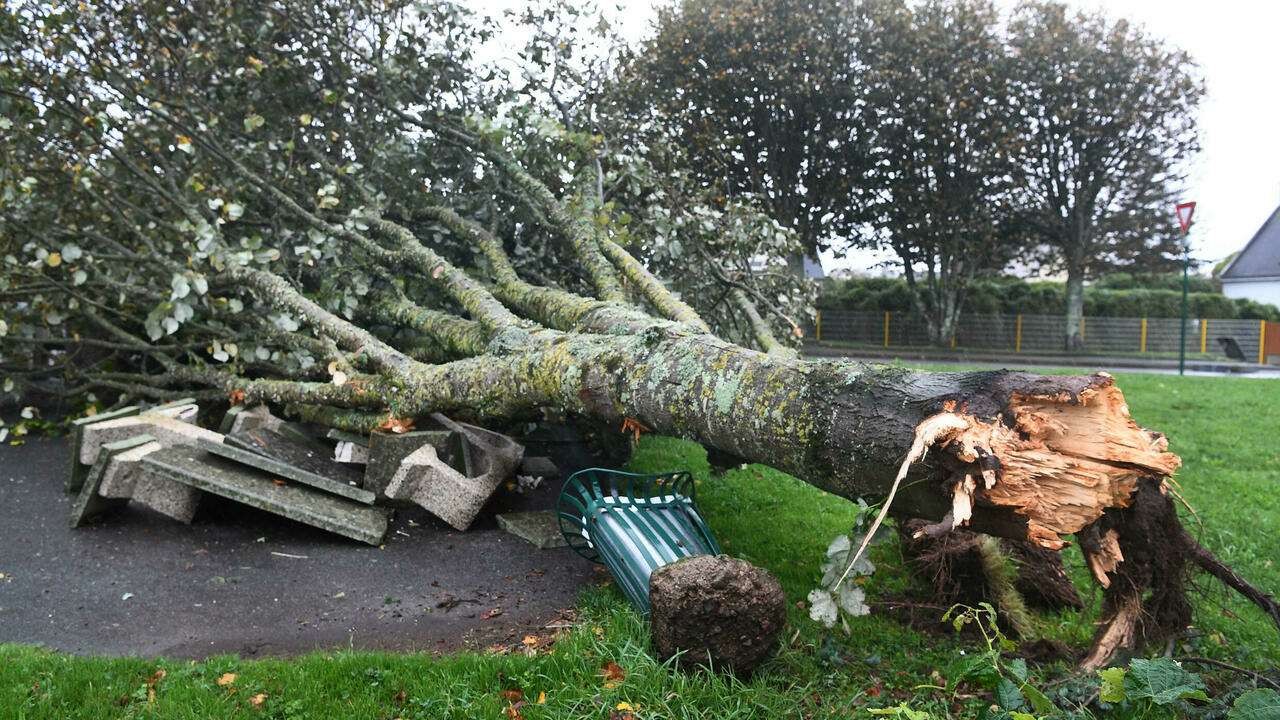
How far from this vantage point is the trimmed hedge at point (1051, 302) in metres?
23.9

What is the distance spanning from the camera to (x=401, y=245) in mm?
6277

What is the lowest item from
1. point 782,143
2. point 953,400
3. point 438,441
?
point 438,441

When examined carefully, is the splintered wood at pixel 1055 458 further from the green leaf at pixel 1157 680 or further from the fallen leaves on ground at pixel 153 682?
the fallen leaves on ground at pixel 153 682

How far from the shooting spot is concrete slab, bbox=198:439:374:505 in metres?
4.60

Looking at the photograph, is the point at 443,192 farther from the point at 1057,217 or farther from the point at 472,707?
the point at 1057,217

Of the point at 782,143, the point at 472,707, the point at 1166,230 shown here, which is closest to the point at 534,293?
the point at 472,707

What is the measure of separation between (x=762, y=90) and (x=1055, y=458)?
16.8m

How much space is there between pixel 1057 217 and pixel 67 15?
21402 mm

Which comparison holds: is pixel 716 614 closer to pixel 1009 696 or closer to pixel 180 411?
pixel 1009 696

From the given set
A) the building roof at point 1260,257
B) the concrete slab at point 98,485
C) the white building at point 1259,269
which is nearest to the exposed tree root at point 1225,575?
the concrete slab at point 98,485

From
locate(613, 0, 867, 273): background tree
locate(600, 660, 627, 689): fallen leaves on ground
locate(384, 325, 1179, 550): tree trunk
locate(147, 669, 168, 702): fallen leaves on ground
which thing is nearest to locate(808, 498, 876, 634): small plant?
locate(384, 325, 1179, 550): tree trunk

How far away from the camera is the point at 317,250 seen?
19.7 ft

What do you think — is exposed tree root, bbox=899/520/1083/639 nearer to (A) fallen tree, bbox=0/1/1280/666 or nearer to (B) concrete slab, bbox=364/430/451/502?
(A) fallen tree, bbox=0/1/1280/666

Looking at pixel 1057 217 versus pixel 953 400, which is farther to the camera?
pixel 1057 217
